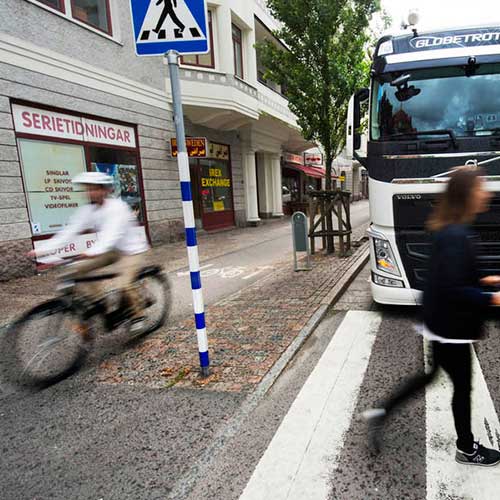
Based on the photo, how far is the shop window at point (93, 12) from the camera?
9.78 meters

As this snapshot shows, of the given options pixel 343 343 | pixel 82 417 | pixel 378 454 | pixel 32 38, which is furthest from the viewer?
pixel 32 38

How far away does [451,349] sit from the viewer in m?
2.23

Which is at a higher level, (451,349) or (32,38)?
(32,38)

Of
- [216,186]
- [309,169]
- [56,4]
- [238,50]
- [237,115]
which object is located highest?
[238,50]

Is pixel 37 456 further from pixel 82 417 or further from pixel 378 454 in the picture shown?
pixel 378 454

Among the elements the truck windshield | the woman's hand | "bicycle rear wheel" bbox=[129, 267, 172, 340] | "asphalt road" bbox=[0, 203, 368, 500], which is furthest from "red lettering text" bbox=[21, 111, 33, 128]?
the woman's hand

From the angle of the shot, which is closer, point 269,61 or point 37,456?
point 37,456

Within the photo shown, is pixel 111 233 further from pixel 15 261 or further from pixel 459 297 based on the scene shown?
pixel 15 261

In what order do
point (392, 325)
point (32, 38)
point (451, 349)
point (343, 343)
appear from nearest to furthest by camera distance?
point (451, 349), point (343, 343), point (392, 325), point (32, 38)

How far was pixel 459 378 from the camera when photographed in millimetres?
2260

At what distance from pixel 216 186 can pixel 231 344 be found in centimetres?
1278

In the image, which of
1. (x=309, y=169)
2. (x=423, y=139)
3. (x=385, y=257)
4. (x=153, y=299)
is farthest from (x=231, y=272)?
(x=309, y=169)

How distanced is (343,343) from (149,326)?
92.0 inches

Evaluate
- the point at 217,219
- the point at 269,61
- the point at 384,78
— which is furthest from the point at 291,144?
the point at 384,78
